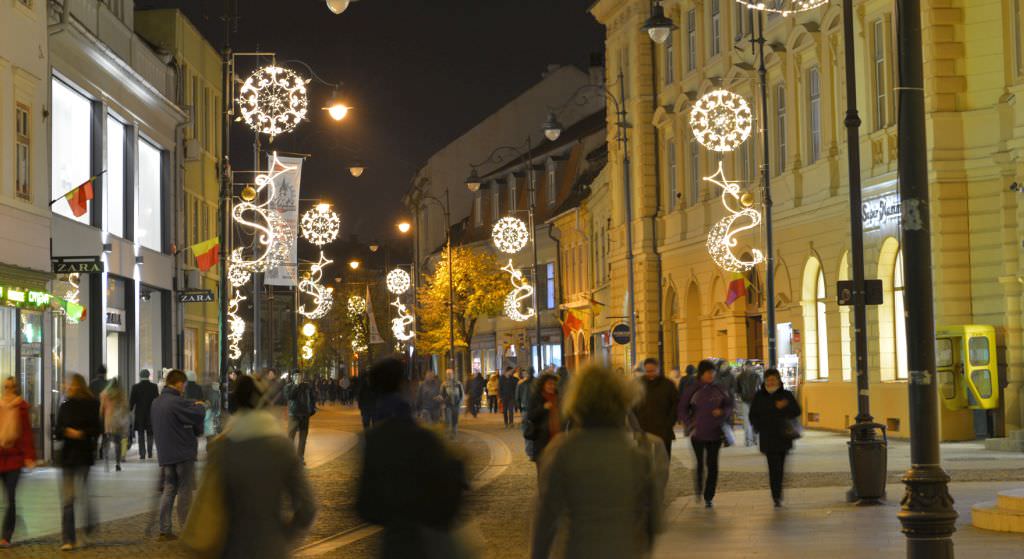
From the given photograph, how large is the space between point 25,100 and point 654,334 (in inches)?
1024

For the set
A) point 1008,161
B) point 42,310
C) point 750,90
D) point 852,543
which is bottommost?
point 852,543

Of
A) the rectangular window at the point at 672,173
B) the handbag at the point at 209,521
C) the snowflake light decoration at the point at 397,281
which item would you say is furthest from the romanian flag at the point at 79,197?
the snowflake light decoration at the point at 397,281

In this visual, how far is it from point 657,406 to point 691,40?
30374 millimetres

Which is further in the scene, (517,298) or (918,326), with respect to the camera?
(517,298)

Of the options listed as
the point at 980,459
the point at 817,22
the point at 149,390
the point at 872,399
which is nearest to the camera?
the point at 980,459

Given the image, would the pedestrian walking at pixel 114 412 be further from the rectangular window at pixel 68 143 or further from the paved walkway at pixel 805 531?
the paved walkway at pixel 805 531

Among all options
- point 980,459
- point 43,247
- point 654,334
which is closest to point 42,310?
point 43,247

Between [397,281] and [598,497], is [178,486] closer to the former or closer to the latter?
[598,497]

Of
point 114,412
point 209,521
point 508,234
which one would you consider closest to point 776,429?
point 209,521

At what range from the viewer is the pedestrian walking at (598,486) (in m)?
6.80

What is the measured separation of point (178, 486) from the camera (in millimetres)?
16344

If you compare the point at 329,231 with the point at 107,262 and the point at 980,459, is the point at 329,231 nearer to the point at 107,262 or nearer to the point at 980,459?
the point at 107,262

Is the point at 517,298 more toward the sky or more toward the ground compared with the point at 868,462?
more toward the sky

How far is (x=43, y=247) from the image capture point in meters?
29.6
